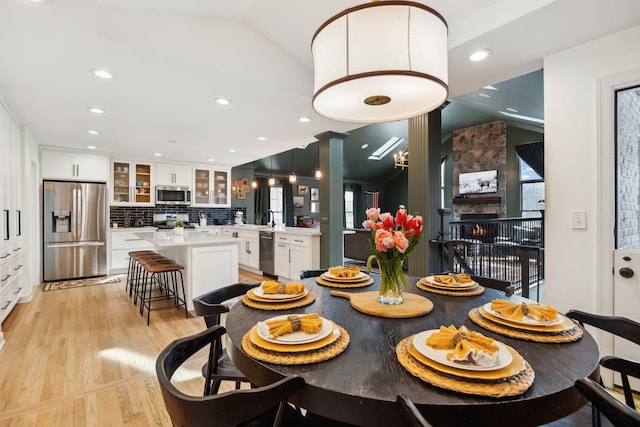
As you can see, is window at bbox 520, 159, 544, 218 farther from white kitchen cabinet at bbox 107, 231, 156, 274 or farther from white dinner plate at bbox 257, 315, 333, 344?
white kitchen cabinet at bbox 107, 231, 156, 274

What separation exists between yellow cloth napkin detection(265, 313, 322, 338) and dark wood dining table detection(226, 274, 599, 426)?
4.5 inches

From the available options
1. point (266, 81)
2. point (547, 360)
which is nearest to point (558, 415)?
point (547, 360)

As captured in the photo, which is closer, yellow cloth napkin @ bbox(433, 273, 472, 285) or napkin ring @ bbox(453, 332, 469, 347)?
napkin ring @ bbox(453, 332, 469, 347)

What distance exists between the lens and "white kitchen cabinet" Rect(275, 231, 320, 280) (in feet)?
14.9

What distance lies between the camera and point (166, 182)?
21.8ft

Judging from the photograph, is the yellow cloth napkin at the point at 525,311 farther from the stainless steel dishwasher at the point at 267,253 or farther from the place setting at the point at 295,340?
the stainless steel dishwasher at the point at 267,253

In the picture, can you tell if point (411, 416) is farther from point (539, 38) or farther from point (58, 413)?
point (539, 38)

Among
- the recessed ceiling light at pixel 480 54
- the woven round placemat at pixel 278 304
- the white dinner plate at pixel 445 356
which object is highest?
the recessed ceiling light at pixel 480 54

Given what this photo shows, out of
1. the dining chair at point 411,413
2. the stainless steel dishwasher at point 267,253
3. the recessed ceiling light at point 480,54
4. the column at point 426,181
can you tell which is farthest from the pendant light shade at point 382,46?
the stainless steel dishwasher at point 267,253

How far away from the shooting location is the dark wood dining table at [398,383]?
71 centimetres

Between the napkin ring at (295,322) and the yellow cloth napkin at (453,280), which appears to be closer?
the napkin ring at (295,322)

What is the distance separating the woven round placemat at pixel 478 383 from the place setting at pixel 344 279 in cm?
93

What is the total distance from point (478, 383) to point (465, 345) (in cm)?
10

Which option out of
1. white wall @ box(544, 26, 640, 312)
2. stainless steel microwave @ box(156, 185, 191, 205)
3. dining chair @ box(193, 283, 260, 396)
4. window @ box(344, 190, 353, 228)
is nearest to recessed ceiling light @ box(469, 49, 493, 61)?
white wall @ box(544, 26, 640, 312)
